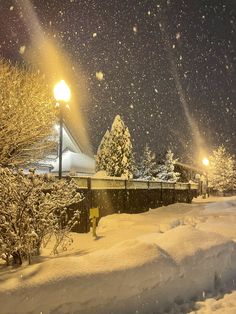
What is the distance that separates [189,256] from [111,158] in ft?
112

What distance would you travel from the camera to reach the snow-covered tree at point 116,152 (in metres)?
40.7

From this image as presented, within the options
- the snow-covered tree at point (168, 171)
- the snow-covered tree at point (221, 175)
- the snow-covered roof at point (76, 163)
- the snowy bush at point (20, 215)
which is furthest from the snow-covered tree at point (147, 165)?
the snowy bush at point (20, 215)

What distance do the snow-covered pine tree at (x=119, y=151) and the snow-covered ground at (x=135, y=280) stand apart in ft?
107

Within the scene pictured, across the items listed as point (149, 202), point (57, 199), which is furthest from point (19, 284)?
point (149, 202)

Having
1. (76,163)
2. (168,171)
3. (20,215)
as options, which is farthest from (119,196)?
(168,171)

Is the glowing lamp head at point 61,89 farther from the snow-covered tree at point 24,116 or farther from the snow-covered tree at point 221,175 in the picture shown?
the snow-covered tree at point 221,175

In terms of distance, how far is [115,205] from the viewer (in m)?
17.8

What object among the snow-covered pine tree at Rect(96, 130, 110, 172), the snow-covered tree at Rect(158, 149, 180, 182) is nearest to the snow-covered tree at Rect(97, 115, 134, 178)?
the snow-covered pine tree at Rect(96, 130, 110, 172)

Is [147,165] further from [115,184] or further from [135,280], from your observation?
[135,280]

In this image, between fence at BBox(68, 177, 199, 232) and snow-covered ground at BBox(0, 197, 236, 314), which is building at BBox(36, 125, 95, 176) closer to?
fence at BBox(68, 177, 199, 232)

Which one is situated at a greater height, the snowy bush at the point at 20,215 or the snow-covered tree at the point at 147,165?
the snow-covered tree at the point at 147,165

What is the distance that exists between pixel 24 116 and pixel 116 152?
21727 mm

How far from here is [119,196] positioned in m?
18.3

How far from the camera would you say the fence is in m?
14.1
